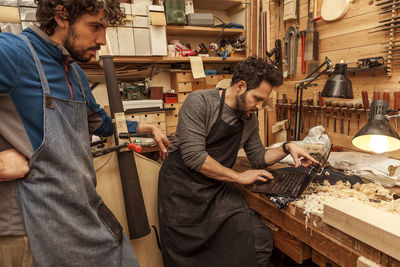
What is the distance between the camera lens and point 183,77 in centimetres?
274

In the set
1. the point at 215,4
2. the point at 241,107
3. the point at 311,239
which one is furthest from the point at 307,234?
the point at 215,4

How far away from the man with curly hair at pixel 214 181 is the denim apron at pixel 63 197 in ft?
1.71

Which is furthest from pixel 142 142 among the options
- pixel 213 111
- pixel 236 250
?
pixel 236 250

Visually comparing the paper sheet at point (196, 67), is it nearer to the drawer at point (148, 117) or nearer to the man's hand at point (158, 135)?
the drawer at point (148, 117)

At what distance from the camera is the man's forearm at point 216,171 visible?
1.44 metres

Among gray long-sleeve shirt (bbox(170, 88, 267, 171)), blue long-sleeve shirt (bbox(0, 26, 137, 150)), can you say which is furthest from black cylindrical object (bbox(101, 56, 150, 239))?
blue long-sleeve shirt (bbox(0, 26, 137, 150))

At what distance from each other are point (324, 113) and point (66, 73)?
6.62 ft

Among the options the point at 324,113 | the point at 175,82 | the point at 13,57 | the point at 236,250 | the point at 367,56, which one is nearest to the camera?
the point at 13,57

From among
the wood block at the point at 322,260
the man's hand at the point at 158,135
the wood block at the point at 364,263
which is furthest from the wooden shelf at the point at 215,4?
the wood block at the point at 364,263

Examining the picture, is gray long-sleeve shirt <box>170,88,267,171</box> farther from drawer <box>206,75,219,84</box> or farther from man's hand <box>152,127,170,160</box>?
drawer <box>206,75,219,84</box>

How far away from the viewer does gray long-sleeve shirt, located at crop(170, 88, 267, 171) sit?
4.77 feet

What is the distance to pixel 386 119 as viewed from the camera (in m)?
1.05

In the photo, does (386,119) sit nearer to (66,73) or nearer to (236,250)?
(236,250)

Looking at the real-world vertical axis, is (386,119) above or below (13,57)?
below
